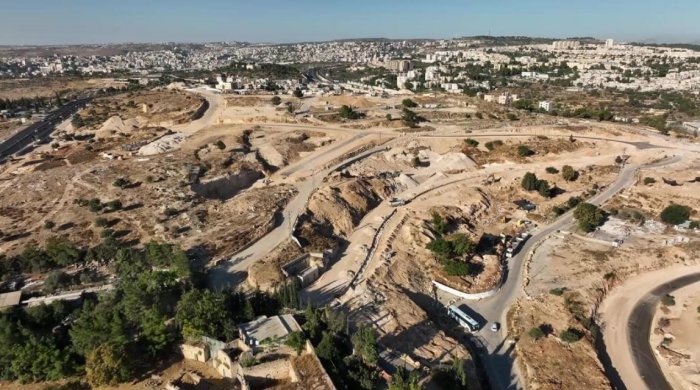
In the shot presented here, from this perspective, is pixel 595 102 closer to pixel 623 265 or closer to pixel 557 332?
pixel 623 265

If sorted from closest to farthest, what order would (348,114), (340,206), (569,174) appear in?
(340,206)
(569,174)
(348,114)

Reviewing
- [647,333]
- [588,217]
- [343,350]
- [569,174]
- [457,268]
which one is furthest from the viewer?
[569,174]

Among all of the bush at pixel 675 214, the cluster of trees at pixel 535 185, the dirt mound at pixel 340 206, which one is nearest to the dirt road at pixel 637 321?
the bush at pixel 675 214

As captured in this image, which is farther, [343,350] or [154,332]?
[343,350]

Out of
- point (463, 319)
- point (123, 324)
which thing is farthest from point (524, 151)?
point (123, 324)

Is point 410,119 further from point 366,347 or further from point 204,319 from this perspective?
point 204,319

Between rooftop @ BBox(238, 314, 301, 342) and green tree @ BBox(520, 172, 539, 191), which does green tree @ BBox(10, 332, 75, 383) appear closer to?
rooftop @ BBox(238, 314, 301, 342)
